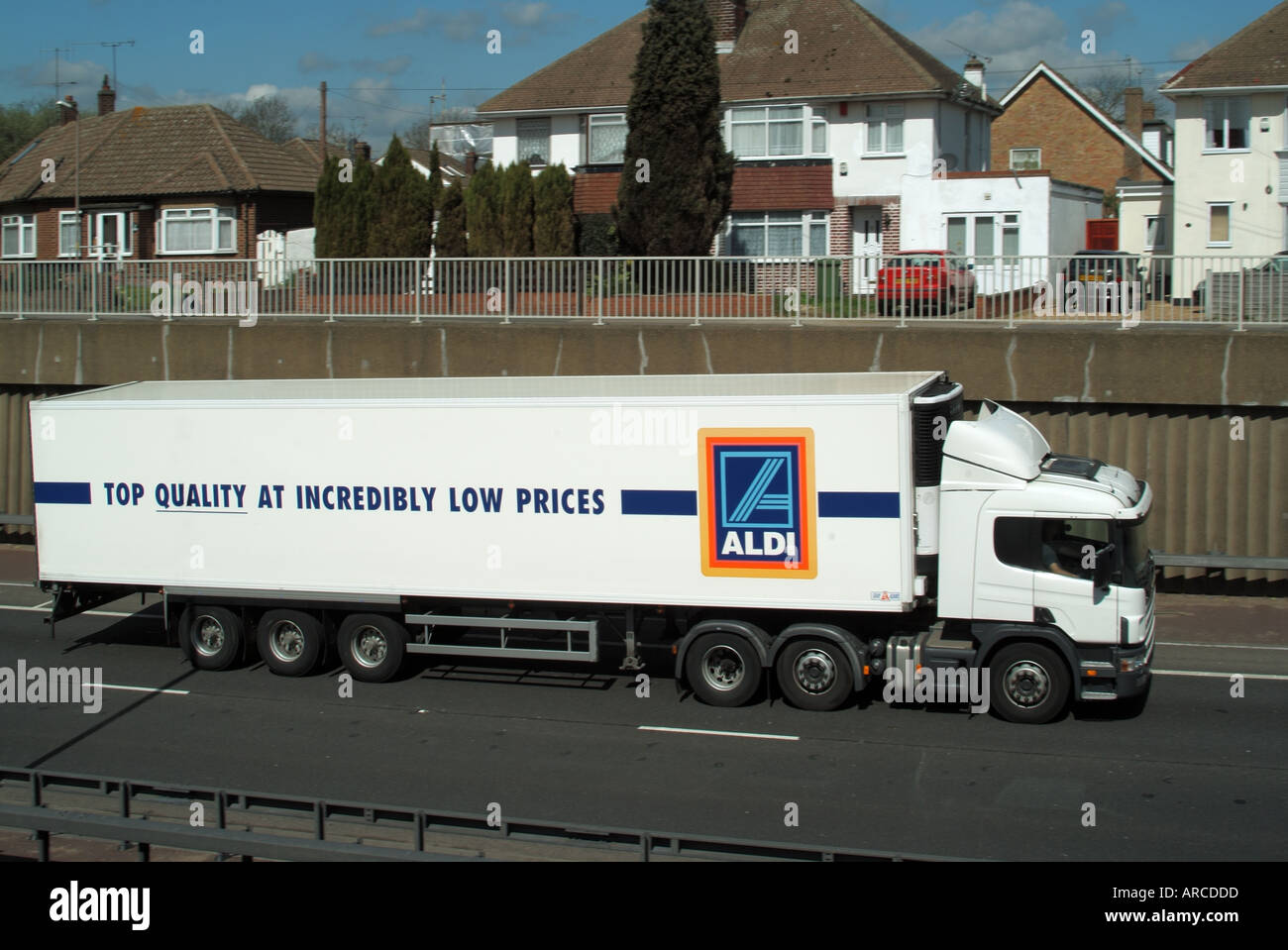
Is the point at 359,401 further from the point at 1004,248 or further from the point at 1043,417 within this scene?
the point at 1004,248

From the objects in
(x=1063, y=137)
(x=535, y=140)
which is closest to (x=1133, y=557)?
(x=535, y=140)

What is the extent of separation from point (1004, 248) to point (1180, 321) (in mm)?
17496

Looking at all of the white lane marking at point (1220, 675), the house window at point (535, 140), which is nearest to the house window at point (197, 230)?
the house window at point (535, 140)

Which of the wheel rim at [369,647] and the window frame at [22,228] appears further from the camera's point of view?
the window frame at [22,228]

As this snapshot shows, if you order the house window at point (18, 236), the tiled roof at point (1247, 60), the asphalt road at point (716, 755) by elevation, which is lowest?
the asphalt road at point (716, 755)

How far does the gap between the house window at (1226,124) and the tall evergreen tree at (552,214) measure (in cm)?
1937

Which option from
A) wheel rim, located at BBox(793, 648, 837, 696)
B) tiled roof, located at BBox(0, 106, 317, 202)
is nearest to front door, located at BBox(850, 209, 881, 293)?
tiled roof, located at BBox(0, 106, 317, 202)

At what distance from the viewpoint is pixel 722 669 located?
39.5 feet

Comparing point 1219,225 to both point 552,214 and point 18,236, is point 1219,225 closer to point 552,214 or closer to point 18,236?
point 552,214

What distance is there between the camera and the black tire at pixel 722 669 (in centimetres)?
1185

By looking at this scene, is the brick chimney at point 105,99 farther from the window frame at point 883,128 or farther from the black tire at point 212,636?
the black tire at point 212,636

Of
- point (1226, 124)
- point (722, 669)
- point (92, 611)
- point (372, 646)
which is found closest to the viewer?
point (722, 669)

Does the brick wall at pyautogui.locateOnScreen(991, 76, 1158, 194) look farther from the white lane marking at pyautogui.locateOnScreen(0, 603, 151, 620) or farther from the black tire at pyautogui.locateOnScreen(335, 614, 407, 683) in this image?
the black tire at pyautogui.locateOnScreen(335, 614, 407, 683)

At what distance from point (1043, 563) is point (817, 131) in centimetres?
2511
